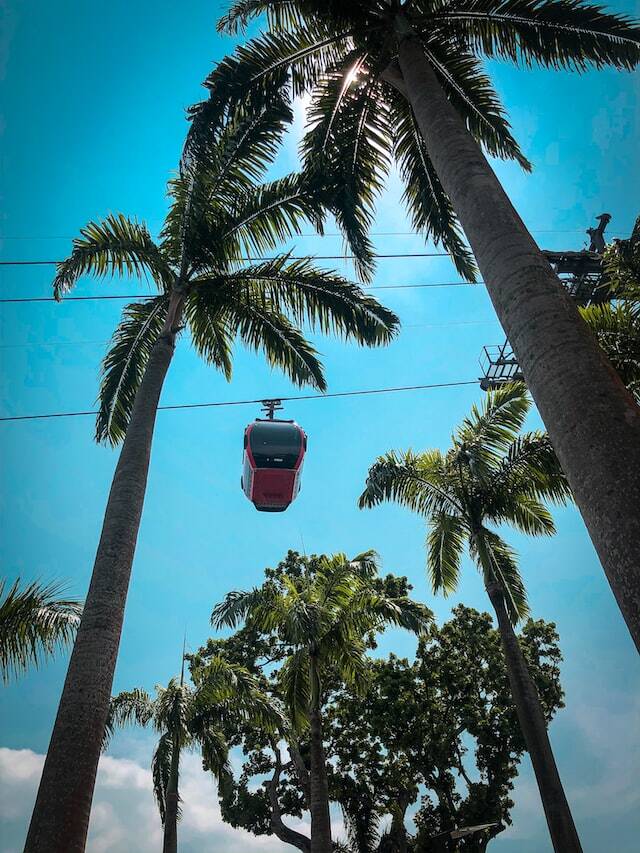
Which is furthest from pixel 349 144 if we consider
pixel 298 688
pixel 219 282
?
pixel 298 688

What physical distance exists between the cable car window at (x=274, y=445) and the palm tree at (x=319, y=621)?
3.15 m

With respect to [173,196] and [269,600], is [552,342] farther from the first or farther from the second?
[269,600]

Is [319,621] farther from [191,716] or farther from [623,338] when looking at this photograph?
[623,338]

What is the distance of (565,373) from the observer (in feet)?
11.4

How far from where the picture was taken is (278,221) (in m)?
10.4

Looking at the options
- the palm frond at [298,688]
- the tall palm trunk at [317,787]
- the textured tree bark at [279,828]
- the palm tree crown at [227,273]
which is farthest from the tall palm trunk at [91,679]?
the textured tree bark at [279,828]

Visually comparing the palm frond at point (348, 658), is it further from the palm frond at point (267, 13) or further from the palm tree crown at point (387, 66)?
the palm frond at point (267, 13)

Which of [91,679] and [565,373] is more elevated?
[565,373]

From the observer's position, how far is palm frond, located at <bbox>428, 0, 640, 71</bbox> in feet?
25.3

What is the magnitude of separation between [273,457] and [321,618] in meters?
4.23

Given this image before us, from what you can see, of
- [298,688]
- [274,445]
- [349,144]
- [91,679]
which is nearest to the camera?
[91,679]

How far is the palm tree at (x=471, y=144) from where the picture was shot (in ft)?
10.2

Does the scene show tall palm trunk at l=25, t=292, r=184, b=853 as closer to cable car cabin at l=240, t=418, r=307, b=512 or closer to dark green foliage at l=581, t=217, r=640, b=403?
dark green foliage at l=581, t=217, r=640, b=403

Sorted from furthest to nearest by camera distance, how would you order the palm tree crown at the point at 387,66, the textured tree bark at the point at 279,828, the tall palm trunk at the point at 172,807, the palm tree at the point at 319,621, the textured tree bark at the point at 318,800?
the textured tree bark at the point at 279,828 < the tall palm trunk at the point at 172,807 < the palm tree at the point at 319,621 < the textured tree bark at the point at 318,800 < the palm tree crown at the point at 387,66
